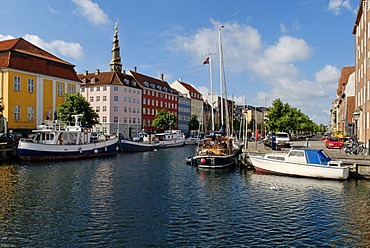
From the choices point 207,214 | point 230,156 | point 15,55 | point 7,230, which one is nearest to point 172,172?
point 230,156

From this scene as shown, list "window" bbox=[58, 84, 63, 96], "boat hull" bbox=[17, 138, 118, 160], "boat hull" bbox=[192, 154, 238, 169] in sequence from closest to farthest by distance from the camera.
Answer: "boat hull" bbox=[192, 154, 238, 169]
"boat hull" bbox=[17, 138, 118, 160]
"window" bbox=[58, 84, 63, 96]

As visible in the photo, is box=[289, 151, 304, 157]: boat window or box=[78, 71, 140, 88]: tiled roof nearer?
box=[289, 151, 304, 157]: boat window

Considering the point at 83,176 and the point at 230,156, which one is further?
the point at 230,156

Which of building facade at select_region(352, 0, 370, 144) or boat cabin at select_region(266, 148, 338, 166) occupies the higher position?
building facade at select_region(352, 0, 370, 144)

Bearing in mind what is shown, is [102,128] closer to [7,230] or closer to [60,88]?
[60,88]

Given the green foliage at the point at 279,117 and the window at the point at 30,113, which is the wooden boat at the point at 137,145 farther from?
the green foliage at the point at 279,117

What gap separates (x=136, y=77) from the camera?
10081 centimetres

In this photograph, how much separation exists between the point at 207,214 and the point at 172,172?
15.1 m

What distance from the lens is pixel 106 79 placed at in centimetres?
9050

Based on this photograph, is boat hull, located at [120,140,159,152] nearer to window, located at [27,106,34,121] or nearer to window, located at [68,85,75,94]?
window, located at [68,85,75,94]

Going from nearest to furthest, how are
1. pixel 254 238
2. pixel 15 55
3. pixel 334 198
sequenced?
pixel 254 238 → pixel 334 198 → pixel 15 55

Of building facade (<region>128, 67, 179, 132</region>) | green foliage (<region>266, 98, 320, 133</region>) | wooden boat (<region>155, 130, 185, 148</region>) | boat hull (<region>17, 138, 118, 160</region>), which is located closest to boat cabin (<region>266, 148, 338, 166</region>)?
boat hull (<region>17, 138, 118, 160</region>)

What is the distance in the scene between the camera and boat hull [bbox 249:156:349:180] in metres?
25.2

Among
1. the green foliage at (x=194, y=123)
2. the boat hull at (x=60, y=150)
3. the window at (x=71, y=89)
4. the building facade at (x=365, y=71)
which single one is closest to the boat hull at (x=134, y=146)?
the boat hull at (x=60, y=150)
